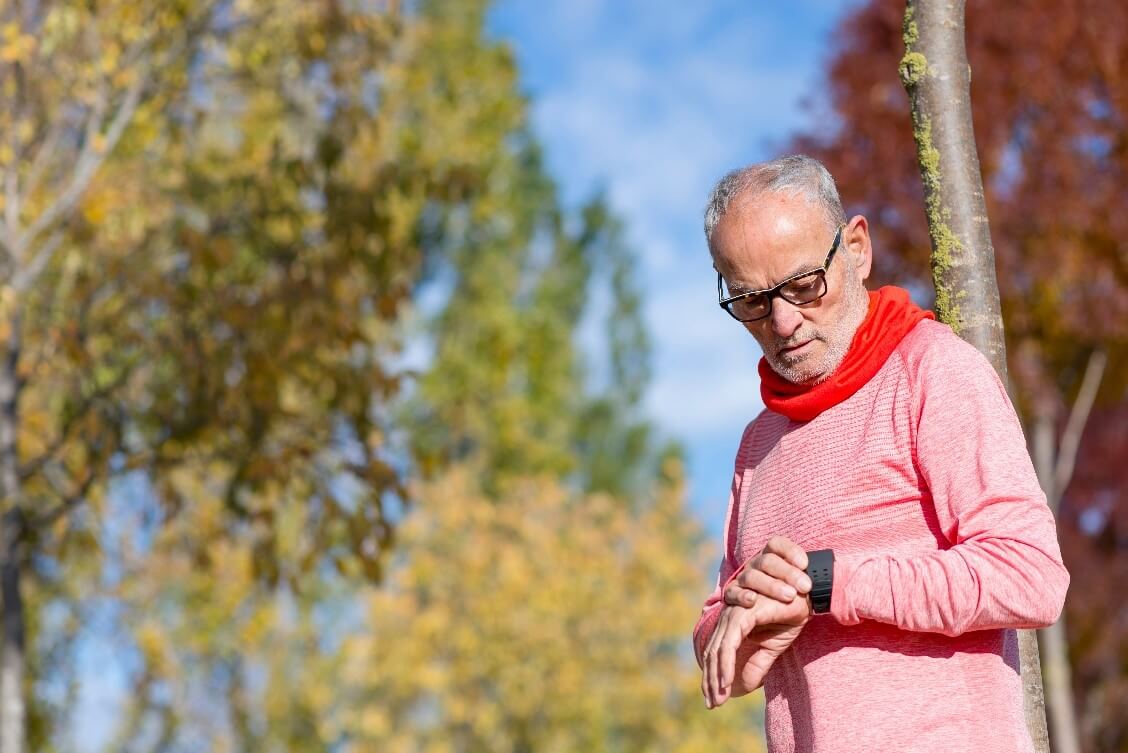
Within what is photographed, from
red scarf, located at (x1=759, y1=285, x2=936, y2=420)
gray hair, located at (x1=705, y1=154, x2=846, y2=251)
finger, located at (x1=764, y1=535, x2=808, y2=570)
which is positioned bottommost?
finger, located at (x1=764, y1=535, x2=808, y2=570)

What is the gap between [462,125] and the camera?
1698 cm

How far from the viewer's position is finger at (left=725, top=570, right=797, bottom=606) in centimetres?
183

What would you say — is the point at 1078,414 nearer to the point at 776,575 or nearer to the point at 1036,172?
the point at 1036,172

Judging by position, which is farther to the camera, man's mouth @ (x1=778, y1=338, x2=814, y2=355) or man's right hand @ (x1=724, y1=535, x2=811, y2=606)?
man's mouth @ (x1=778, y1=338, x2=814, y2=355)

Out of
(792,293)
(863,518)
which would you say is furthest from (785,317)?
(863,518)

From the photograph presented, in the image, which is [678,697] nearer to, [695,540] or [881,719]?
[695,540]

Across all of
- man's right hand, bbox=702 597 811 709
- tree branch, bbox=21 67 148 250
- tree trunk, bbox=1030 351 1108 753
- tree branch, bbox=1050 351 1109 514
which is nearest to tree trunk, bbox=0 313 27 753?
tree branch, bbox=21 67 148 250

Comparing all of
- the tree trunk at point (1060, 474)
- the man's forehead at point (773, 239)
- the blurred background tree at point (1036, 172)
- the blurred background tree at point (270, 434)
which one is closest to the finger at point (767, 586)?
the man's forehead at point (773, 239)

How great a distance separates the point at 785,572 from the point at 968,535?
0.79 feet

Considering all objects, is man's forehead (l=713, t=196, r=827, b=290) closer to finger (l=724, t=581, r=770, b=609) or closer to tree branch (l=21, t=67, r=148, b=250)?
finger (l=724, t=581, r=770, b=609)

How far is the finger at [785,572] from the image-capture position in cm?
183

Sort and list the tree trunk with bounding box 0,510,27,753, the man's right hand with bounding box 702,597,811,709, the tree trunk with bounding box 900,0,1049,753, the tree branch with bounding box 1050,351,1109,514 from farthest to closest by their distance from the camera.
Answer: the tree branch with bounding box 1050,351,1109,514 < the tree trunk with bounding box 0,510,27,753 < the tree trunk with bounding box 900,0,1049,753 < the man's right hand with bounding box 702,597,811,709

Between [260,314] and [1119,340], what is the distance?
18.1ft

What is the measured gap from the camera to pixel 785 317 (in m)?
1.98
